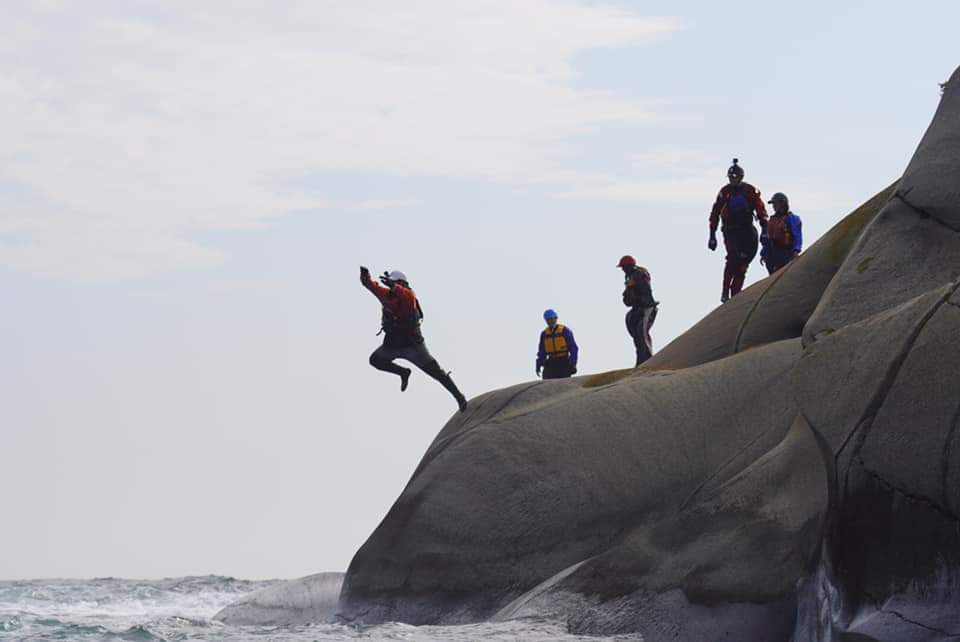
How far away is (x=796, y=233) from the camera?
2456 cm

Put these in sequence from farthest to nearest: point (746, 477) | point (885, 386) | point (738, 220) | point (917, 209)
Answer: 1. point (738, 220)
2. point (917, 209)
3. point (746, 477)
4. point (885, 386)

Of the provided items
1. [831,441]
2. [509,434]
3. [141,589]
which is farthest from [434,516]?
[141,589]

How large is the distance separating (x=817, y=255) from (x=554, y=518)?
18.0ft

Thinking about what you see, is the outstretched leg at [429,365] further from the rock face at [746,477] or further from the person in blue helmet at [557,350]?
the person in blue helmet at [557,350]

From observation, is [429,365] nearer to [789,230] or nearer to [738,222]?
[738,222]

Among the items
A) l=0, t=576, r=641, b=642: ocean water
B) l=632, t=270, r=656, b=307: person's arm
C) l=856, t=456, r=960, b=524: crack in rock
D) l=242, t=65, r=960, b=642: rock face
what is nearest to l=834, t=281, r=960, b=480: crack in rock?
l=242, t=65, r=960, b=642: rock face

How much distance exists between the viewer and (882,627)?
14.4m

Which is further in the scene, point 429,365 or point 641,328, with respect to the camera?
point 641,328

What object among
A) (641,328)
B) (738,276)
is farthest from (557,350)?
(738,276)

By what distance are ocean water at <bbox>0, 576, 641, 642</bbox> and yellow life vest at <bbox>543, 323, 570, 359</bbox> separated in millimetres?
6204

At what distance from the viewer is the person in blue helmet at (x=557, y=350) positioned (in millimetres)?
25297

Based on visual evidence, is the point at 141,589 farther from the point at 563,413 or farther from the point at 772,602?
the point at 772,602

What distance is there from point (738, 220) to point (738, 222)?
0.04 metres

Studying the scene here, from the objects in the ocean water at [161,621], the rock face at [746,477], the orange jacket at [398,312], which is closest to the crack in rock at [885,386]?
the rock face at [746,477]
